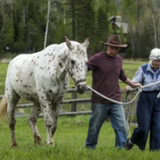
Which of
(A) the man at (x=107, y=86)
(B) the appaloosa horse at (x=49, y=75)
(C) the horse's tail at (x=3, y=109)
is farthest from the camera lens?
(C) the horse's tail at (x=3, y=109)

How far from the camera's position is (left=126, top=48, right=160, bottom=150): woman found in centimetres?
738

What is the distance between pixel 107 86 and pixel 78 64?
0.69 m

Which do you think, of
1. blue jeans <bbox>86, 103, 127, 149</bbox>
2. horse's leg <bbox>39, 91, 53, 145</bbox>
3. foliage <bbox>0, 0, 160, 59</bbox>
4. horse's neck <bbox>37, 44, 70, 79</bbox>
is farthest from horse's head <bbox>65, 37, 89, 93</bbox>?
foliage <bbox>0, 0, 160, 59</bbox>

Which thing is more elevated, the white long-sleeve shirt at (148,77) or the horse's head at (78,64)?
the horse's head at (78,64)

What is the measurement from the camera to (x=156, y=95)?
7402 millimetres

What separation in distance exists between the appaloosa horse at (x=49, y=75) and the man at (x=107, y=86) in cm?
35

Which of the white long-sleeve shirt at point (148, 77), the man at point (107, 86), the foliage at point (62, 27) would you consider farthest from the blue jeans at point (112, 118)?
the foliage at point (62, 27)

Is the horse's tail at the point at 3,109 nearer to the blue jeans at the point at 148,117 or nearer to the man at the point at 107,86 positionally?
the man at the point at 107,86

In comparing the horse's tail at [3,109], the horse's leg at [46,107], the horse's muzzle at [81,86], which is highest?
the horse's muzzle at [81,86]

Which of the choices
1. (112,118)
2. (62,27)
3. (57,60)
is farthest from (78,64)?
(62,27)

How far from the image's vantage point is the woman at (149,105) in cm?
738

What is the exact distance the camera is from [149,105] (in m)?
7.39

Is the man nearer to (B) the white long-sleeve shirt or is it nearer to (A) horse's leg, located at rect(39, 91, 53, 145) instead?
(B) the white long-sleeve shirt

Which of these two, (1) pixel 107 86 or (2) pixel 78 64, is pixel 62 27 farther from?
(2) pixel 78 64
